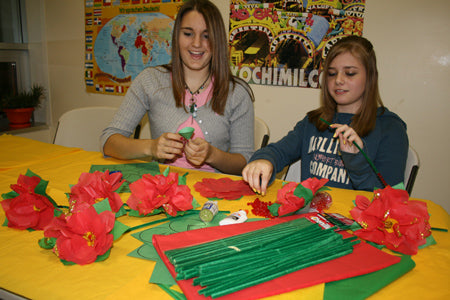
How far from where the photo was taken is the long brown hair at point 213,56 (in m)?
1.60

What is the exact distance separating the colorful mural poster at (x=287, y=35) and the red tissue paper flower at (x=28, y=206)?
1884 millimetres

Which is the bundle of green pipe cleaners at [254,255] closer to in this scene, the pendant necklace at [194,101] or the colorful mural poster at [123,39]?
the pendant necklace at [194,101]

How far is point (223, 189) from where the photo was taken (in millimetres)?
1117

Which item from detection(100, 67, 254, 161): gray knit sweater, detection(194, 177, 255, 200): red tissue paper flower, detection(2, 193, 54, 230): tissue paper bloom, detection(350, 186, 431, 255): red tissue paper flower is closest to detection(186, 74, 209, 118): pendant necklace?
detection(100, 67, 254, 161): gray knit sweater

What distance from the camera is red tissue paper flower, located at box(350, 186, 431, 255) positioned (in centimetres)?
77

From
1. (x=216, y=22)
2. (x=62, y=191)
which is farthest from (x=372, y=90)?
(x=62, y=191)

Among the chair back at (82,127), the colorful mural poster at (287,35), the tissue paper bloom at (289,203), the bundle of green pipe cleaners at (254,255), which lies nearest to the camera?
the bundle of green pipe cleaners at (254,255)

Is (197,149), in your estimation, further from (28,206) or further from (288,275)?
(288,275)

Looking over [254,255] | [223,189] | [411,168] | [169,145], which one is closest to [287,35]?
[411,168]

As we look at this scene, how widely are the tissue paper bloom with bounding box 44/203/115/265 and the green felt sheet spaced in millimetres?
464

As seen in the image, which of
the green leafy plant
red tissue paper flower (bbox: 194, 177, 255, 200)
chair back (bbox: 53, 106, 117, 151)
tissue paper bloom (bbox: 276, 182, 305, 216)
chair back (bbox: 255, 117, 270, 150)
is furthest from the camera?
the green leafy plant

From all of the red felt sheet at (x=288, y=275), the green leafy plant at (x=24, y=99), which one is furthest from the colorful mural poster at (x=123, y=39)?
the red felt sheet at (x=288, y=275)

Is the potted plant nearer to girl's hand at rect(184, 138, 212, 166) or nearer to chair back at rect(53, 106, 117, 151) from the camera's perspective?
chair back at rect(53, 106, 117, 151)

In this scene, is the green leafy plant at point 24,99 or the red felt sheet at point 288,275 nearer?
the red felt sheet at point 288,275
